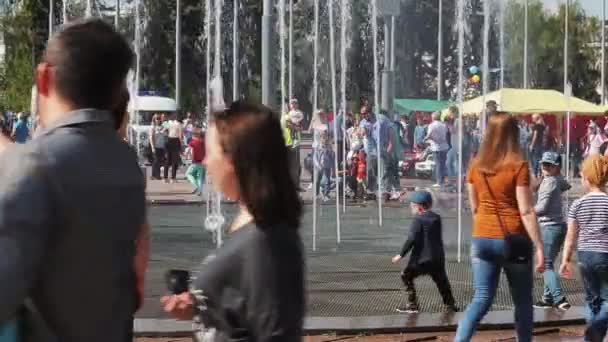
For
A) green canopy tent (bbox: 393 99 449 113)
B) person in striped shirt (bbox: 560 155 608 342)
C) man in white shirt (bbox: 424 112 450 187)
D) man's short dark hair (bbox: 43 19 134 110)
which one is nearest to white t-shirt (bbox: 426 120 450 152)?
man in white shirt (bbox: 424 112 450 187)

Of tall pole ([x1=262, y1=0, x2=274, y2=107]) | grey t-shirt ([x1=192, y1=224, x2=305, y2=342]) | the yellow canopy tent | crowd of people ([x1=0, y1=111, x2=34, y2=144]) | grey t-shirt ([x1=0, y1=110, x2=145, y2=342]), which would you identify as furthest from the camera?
the yellow canopy tent

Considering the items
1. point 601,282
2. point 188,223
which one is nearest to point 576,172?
point 188,223

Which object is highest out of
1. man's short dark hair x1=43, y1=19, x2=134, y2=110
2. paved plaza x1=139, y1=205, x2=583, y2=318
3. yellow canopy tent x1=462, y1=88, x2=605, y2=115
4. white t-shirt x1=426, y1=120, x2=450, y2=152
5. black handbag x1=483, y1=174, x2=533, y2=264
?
yellow canopy tent x1=462, y1=88, x2=605, y2=115

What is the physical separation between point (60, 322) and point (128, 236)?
0.25 metres

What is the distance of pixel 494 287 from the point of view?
7430 mm

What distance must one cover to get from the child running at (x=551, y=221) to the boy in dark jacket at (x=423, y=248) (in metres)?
0.79

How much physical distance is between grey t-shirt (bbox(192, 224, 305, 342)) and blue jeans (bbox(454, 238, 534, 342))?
4.05m

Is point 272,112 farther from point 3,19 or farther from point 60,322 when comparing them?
point 3,19

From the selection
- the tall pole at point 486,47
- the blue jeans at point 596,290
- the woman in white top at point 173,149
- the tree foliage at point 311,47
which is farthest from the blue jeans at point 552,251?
the tree foliage at point 311,47

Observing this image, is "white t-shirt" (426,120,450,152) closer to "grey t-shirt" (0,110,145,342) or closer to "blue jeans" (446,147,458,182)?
"blue jeans" (446,147,458,182)

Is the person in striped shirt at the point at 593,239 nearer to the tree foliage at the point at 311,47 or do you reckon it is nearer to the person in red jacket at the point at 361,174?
the person in red jacket at the point at 361,174

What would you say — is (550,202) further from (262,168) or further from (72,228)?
(72,228)

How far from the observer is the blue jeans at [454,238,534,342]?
288 inches

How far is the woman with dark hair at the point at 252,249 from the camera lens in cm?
334
